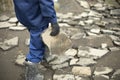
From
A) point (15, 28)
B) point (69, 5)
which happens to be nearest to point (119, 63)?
point (15, 28)

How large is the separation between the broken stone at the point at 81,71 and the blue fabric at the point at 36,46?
2.62 feet

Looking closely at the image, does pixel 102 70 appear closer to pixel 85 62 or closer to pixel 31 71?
pixel 85 62

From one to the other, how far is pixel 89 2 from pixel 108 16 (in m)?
1.06

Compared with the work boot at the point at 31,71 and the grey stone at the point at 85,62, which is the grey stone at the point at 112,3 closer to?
the grey stone at the point at 85,62

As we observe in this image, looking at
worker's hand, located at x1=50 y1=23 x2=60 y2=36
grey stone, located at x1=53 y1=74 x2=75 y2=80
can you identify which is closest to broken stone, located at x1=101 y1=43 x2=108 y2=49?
grey stone, located at x1=53 y1=74 x2=75 y2=80

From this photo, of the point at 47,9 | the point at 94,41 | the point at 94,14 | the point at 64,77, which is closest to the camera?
the point at 47,9

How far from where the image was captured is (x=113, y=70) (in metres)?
4.53

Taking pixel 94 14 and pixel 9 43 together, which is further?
pixel 94 14

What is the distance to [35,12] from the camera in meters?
3.67

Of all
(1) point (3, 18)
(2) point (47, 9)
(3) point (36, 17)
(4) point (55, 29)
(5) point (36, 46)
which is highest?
(2) point (47, 9)

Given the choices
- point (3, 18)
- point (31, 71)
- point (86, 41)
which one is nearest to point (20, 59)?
point (31, 71)

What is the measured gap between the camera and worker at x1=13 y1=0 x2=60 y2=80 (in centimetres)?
354

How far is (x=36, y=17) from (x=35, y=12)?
0.08 metres

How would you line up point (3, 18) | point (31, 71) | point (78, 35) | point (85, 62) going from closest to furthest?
point (31, 71) < point (85, 62) < point (78, 35) < point (3, 18)
